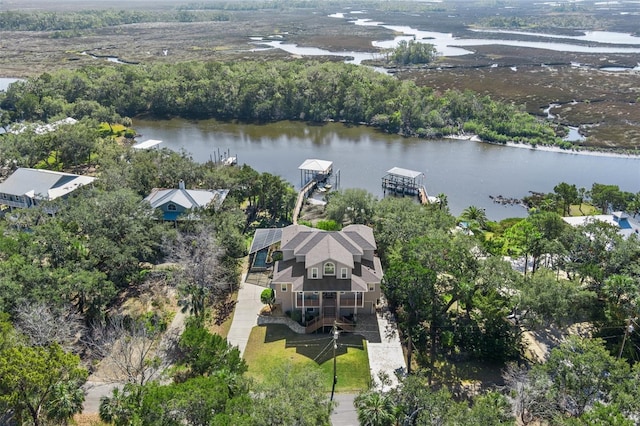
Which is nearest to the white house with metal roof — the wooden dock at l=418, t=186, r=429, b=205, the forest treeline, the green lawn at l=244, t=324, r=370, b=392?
the wooden dock at l=418, t=186, r=429, b=205

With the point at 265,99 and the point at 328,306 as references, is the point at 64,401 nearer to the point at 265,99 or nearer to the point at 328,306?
the point at 328,306

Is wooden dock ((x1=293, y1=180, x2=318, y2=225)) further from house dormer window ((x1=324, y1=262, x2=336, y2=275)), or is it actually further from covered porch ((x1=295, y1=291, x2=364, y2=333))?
covered porch ((x1=295, y1=291, x2=364, y2=333))

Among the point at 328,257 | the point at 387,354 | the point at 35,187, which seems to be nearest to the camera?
the point at 387,354

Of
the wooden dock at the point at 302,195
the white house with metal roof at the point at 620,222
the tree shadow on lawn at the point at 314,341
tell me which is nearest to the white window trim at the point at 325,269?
the tree shadow on lawn at the point at 314,341

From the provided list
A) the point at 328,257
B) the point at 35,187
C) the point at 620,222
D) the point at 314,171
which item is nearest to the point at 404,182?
the point at 314,171

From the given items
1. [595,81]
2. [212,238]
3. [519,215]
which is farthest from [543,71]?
[212,238]

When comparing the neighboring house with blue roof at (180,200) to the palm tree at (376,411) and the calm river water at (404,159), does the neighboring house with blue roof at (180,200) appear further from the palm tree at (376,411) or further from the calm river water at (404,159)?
the palm tree at (376,411)

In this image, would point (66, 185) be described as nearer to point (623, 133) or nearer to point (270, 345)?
point (270, 345)
